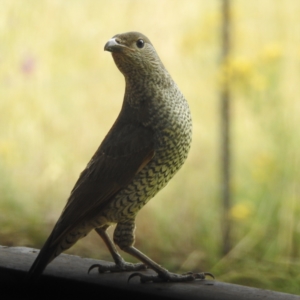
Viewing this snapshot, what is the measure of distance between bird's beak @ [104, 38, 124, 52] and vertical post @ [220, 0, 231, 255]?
919 millimetres

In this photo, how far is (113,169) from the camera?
1508mm

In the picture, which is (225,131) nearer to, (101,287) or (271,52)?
(271,52)

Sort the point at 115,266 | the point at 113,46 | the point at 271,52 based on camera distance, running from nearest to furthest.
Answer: the point at 113,46, the point at 115,266, the point at 271,52

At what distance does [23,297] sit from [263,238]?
1003mm

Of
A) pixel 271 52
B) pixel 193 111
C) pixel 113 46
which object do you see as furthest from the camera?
pixel 193 111

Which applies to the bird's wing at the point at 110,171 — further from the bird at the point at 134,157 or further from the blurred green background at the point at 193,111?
the blurred green background at the point at 193,111

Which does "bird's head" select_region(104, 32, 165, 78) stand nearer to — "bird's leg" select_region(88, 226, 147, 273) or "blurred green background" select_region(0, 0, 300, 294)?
"bird's leg" select_region(88, 226, 147, 273)

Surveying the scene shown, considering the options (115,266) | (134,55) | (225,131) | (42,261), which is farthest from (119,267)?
(225,131)

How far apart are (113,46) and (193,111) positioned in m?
1.05

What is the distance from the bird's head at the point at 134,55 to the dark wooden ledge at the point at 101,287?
0.46 m

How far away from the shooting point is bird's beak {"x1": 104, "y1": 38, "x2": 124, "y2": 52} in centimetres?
138

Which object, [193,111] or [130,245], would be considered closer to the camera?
[130,245]

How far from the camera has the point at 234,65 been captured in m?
2.25

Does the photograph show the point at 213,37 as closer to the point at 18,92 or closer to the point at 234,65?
the point at 234,65
